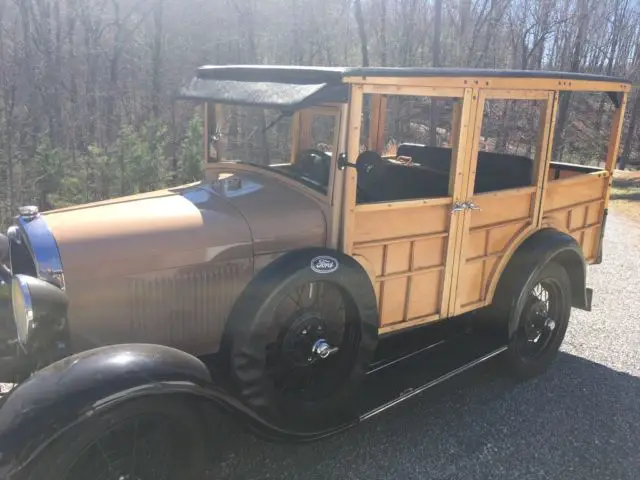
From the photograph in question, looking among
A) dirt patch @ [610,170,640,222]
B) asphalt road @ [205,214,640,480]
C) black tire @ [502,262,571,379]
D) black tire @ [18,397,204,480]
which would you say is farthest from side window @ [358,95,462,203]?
dirt patch @ [610,170,640,222]

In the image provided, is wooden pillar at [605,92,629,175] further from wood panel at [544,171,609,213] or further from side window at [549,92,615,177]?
side window at [549,92,615,177]

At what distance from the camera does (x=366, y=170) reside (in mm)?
3725

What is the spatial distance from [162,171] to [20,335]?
270 inches

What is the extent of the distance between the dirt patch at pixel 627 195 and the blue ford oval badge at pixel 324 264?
1141cm

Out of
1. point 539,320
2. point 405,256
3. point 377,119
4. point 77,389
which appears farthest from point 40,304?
point 539,320

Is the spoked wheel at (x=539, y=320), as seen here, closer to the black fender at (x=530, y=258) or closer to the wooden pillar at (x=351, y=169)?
the black fender at (x=530, y=258)

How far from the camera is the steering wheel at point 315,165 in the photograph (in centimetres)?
335

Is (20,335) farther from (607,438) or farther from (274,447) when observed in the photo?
(607,438)

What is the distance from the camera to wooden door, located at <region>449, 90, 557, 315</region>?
364cm

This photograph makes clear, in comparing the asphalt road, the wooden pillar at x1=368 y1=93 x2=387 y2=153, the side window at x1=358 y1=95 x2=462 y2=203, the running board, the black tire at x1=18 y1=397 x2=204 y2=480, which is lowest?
the asphalt road

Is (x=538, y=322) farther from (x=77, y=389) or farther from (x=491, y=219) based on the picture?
(x=77, y=389)

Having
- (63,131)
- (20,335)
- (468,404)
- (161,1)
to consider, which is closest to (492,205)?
(468,404)

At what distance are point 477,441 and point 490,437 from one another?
0.11 metres

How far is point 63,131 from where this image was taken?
63.4 ft
